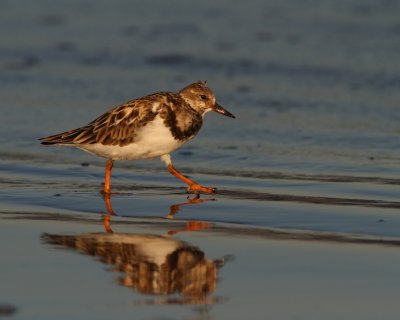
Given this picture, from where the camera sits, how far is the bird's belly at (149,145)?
7.00 meters

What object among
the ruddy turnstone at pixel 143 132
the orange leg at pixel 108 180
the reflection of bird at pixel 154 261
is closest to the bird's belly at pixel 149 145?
the ruddy turnstone at pixel 143 132

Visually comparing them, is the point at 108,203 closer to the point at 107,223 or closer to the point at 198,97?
the point at 107,223

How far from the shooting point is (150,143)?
701 cm

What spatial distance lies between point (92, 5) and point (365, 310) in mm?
12245

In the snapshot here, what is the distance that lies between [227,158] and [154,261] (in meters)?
3.25

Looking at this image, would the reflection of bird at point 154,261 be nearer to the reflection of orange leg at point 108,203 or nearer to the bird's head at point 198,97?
the reflection of orange leg at point 108,203

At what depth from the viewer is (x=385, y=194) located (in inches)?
269

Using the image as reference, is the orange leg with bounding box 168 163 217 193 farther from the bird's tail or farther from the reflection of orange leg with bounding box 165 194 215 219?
the bird's tail

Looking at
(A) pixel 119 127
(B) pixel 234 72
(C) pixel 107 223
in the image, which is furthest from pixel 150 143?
(B) pixel 234 72

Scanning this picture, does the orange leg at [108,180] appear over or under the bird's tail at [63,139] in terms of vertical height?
under

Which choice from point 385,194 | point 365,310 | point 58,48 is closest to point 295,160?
point 385,194

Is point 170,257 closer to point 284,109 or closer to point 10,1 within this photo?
point 284,109

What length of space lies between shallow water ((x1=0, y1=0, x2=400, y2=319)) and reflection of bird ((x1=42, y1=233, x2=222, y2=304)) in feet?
0.21

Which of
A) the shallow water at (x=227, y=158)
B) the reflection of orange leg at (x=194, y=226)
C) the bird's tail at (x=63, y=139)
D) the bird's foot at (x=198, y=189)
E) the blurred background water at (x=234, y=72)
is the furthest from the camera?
the blurred background water at (x=234, y=72)
